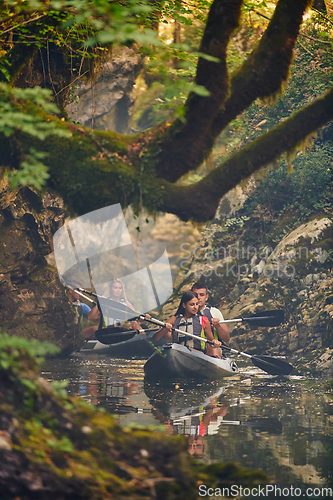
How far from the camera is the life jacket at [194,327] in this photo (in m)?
8.35

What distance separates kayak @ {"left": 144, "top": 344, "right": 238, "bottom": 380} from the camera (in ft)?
25.2

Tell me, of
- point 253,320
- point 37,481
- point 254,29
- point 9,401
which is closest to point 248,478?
point 37,481

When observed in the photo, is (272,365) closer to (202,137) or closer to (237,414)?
(237,414)

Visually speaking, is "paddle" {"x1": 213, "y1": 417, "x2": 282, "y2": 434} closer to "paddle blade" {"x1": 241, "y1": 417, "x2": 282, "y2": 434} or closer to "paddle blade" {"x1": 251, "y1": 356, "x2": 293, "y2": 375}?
"paddle blade" {"x1": 241, "y1": 417, "x2": 282, "y2": 434}

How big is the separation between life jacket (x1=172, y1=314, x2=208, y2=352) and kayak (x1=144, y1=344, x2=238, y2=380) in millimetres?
456

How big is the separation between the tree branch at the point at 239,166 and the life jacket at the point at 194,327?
378cm

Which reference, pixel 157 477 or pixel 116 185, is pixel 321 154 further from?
pixel 157 477

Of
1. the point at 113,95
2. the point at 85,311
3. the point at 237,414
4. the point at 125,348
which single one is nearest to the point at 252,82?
the point at 237,414

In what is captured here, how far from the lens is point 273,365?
345 inches

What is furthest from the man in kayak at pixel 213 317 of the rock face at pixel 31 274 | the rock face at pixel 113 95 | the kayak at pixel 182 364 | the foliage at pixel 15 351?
the rock face at pixel 113 95

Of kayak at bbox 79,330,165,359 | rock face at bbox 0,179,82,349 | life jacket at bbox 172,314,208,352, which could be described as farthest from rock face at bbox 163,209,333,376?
rock face at bbox 0,179,82,349
